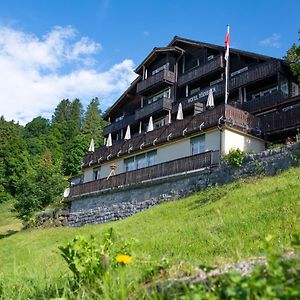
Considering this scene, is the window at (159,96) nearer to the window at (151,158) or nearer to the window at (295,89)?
the window at (151,158)

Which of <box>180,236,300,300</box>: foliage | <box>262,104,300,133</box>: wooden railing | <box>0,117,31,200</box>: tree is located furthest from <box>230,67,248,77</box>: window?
<box>0,117,31,200</box>: tree

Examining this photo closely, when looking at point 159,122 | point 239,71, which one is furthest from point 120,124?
point 239,71

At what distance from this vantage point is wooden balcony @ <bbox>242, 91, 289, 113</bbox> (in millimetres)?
27958

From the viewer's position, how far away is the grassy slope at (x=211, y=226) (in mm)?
7844

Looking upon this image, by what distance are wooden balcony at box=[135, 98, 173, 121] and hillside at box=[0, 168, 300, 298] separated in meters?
14.3

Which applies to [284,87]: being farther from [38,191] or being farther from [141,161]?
[38,191]

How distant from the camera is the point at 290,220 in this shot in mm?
11602

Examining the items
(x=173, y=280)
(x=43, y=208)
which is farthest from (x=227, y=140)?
(x=173, y=280)

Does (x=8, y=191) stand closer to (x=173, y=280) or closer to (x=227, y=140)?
(x=227, y=140)

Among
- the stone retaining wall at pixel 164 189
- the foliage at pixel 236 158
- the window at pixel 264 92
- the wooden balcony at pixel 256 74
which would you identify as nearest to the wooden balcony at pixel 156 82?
the wooden balcony at pixel 256 74

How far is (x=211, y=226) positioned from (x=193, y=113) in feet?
72.9

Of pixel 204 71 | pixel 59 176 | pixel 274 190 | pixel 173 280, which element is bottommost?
pixel 173 280

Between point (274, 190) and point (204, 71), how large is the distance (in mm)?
19174

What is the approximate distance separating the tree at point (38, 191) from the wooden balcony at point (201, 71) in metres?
13.0
